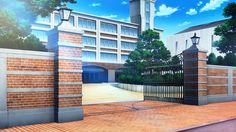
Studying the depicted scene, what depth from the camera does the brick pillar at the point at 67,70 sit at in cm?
839

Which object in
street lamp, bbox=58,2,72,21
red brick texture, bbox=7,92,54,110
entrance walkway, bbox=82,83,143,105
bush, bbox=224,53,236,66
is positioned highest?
street lamp, bbox=58,2,72,21

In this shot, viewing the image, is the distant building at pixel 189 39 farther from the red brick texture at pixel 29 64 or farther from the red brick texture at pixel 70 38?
the red brick texture at pixel 29 64

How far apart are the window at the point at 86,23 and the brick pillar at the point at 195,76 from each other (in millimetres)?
44092

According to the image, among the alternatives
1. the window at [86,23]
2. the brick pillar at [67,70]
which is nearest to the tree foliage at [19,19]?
the brick pillar at [67,70]

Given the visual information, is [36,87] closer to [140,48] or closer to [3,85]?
[3,85]

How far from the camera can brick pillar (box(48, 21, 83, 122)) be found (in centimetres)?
839

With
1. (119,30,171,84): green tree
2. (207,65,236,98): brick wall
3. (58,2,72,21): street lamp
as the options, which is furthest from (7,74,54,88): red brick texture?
(119,30,171,84): green tree

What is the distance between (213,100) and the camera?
14.8 meters

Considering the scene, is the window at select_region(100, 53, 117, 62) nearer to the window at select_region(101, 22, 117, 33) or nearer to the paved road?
the window at select_region(101, 22, 117, 33)

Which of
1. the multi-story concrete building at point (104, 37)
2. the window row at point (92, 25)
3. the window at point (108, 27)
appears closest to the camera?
the window row at point (92, 25)

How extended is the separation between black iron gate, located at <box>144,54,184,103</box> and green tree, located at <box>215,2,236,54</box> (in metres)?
12.5

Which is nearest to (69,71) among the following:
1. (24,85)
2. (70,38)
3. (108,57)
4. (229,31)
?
(70,38)

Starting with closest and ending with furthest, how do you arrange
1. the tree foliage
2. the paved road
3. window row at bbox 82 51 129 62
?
the paved road
the tree foliage
window row at bbox 82 51 129 62

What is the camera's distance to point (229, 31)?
25609 mm
